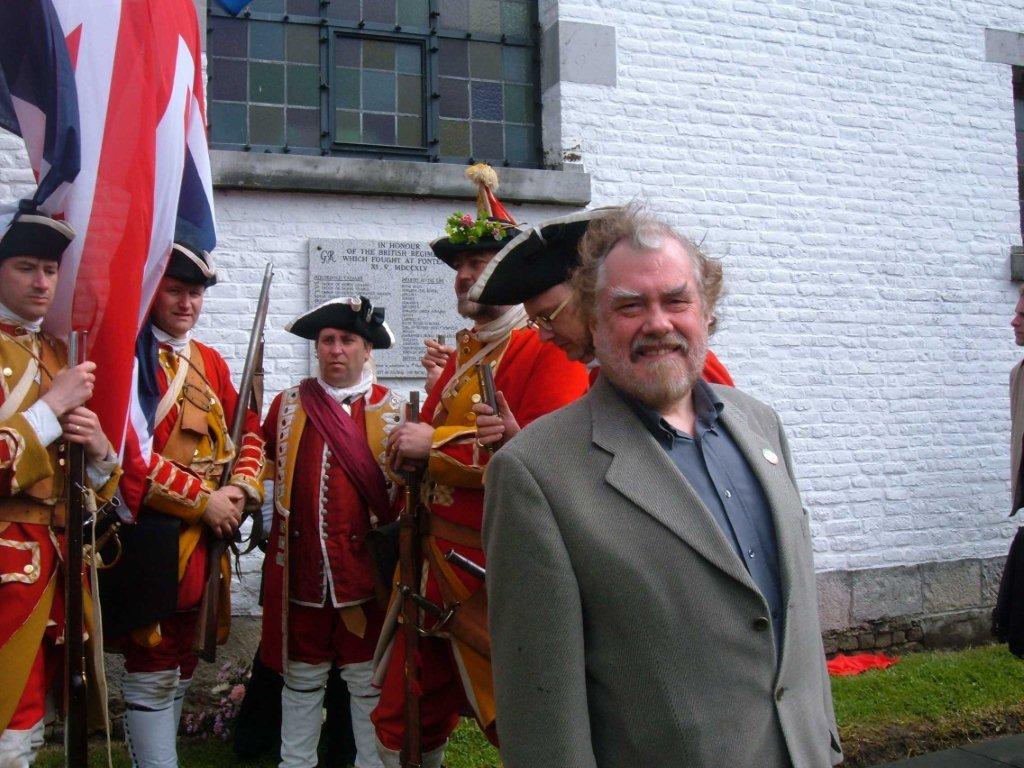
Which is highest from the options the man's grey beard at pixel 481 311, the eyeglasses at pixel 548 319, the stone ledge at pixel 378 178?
the stone ledge at pixel 378 178

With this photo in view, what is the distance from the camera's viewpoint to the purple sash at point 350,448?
415 cm

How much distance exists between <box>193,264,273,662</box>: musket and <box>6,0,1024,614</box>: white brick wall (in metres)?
1.94

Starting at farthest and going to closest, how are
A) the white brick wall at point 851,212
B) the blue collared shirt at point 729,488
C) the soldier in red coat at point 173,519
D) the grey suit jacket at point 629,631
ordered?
Answer: the white brick wall at point 851,212, the soldier in red coat at point 173,519, the blue collared shirt at point 729,488, the grey suit jacket at point 629,631

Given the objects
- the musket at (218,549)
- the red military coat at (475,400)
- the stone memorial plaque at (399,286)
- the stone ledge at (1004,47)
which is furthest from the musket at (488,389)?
the stone ledge at (1004,47)

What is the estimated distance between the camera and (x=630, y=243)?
2.04m

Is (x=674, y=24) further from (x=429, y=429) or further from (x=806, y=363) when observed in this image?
(x=429, y=429)

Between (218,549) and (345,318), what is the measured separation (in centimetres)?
113

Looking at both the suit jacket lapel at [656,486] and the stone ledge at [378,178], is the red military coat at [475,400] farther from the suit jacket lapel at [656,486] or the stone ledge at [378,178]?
the stone ledge at [378,178]

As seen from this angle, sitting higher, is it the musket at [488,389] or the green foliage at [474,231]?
the green foliage at [474,231]

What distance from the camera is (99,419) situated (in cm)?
344

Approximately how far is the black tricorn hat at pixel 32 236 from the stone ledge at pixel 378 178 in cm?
206

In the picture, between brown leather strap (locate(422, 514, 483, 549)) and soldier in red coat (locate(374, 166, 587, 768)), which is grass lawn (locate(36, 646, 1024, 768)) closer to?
soldier in red coat (locate(374, 166, 587, 768))

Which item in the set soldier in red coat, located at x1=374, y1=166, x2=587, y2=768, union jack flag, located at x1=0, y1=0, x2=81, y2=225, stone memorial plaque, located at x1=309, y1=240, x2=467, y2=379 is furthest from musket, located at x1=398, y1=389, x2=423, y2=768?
stone memorial plaque, located at x1=309, y1=240, x2=467, y2=379

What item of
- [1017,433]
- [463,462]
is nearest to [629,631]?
[463,462]
